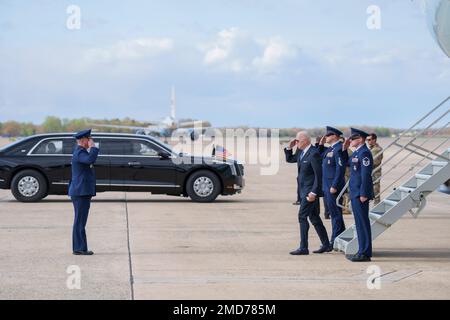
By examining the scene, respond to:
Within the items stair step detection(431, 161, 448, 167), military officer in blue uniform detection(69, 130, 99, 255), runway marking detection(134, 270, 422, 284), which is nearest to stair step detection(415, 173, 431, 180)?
stair step detection(431, 161, 448, 167)

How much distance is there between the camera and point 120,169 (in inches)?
821

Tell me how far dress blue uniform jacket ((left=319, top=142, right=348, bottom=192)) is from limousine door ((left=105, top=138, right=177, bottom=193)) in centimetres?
838

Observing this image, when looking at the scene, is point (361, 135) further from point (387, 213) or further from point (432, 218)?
point (432, 218)

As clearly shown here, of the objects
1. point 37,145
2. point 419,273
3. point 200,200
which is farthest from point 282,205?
point 419,273

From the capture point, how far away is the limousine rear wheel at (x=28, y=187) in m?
20.7

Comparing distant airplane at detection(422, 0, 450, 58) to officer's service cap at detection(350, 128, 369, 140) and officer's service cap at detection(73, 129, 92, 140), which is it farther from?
officer's service cap at detection(73, 129, 92, 140)

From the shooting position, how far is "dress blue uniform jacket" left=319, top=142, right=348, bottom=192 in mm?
12684

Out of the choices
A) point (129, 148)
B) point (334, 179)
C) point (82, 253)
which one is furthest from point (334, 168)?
point (129, 148)

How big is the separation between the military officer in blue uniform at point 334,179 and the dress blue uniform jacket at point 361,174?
0.80 m

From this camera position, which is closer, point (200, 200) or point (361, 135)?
point (361, 135)

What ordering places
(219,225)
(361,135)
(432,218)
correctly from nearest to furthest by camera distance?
1. (361,135)
2. (219,225)
3. (432,218)

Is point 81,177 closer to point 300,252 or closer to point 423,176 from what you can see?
point 300,252

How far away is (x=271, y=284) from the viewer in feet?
32.2
